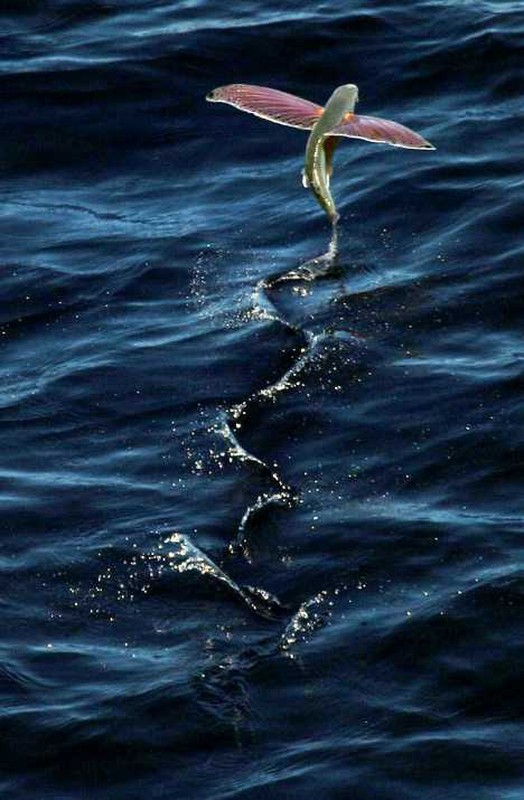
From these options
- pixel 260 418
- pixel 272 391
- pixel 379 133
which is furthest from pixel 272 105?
pixel 260 418

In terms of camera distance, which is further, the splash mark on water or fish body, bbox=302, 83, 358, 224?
fish body, bbox=302, 83, 358, 224

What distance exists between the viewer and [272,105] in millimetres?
8156

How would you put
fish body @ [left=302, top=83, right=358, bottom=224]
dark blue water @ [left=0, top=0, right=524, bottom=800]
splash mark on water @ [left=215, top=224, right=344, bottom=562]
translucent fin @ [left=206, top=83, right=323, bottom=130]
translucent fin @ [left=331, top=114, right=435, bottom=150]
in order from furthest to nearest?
translucent fin @ [left=206, top=83, right=323, bottom=130]
fish body @ [left=302, top=83, right=358, bottom=224]
translucent fin @ [left=331, top=114, right=435, bottom=150]
splash mark on water @ [left=215, top=224, right=344, bottom=562]
dark blue water @ [left=0, top=0, right=524, bottom=800]

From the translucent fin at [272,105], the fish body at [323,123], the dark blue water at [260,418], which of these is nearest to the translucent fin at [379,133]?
the fish body at [323,123]

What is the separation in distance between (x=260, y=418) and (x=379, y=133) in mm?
1188

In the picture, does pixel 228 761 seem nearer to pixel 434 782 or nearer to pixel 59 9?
pixel 434 782

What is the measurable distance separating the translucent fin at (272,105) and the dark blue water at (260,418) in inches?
32.0

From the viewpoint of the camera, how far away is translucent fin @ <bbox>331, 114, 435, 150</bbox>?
297 inches

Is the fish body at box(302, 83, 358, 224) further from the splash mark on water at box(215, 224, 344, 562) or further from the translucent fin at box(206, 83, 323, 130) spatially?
the splash mark on water at box(215, 224, 344, 562)

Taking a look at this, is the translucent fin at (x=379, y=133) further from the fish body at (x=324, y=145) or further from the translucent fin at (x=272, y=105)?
the translucent fin at (x=272, y=105)

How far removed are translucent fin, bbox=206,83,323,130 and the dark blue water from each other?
81 cm

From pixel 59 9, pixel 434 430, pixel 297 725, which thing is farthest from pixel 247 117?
pixel 297 725

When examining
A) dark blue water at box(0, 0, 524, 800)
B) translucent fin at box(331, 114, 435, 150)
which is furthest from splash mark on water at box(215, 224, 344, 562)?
translucent fin at box(331, 114, 435, 150)

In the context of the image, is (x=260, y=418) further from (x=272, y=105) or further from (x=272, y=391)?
(x=272, y=105)
